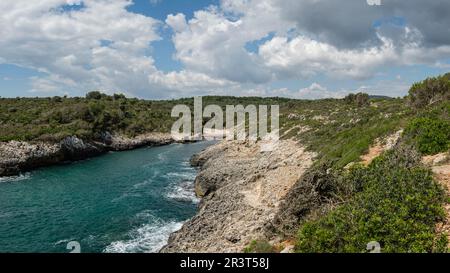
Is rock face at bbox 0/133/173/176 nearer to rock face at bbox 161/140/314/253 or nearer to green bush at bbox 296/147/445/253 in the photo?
rock face at bbox 161/140/314/253

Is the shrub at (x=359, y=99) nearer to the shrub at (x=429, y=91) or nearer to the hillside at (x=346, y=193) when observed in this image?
the hillside at (x=346, y=193)

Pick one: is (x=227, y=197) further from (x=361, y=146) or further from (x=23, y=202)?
(x=23, y=202)

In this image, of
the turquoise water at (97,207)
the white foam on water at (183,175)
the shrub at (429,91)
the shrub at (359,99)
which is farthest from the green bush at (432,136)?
the shrub at (359,99)

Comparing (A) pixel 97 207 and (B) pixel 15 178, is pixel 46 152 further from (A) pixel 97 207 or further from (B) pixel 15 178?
(A) pixel 97 207

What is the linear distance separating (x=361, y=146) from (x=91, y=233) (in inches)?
857

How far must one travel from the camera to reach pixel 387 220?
12.6 m

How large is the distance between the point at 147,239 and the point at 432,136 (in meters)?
20.0

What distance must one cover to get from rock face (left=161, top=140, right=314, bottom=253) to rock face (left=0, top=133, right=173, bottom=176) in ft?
102

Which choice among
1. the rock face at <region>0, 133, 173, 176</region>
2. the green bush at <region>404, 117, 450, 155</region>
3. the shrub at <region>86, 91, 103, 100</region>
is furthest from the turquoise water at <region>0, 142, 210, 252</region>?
the shrub at <region>86, 91, 103, 100</region>

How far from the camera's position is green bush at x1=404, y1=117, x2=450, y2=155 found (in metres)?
19.2

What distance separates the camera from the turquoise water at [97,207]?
26.5m

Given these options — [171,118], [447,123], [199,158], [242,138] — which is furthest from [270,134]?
[171,118]

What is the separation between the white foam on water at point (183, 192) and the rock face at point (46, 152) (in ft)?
87.5

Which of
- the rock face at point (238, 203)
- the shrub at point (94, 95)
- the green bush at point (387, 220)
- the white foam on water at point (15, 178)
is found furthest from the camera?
the shrub at point (94, 95)
